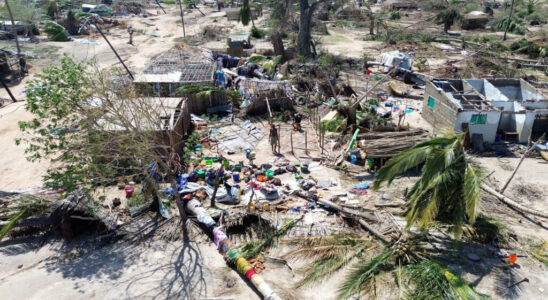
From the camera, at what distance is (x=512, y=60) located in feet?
80.0

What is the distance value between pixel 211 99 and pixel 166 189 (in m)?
7.21

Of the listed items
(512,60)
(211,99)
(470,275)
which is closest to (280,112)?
(211,99)

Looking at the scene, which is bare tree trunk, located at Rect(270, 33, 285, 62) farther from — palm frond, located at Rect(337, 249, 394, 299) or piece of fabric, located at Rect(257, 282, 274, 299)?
piece of fabric, located at Rect(257, 282, 274, 299)

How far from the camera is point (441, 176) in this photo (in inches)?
287

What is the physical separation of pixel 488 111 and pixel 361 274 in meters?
9.92

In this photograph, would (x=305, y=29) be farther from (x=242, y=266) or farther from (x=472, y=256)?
(x=242, y=266)

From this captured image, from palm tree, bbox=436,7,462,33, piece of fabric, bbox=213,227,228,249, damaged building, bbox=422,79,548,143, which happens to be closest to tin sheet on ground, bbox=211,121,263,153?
piece of fabric, bbox=213,227,228,249

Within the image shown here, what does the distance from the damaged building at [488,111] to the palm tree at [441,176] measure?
620 cm

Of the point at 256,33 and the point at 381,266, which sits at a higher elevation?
the point at 256,33

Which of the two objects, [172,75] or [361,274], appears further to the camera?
[172,75]

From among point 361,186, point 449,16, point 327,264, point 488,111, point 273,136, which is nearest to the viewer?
point 327,264

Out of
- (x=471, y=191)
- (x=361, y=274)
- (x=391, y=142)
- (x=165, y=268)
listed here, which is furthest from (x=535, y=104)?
(x=165, y=268)

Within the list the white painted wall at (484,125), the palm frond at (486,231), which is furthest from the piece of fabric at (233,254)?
the white painted wall at (484,125)

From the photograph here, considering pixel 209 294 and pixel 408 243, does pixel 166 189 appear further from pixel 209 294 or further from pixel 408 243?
pixel 408 243
